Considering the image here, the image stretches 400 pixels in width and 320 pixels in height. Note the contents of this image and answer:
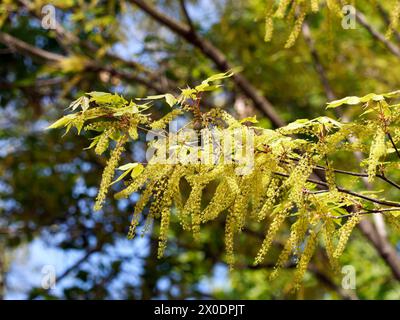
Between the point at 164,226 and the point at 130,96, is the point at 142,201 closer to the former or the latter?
the point at 164,226

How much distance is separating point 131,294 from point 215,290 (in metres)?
0.86

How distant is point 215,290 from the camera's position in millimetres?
7191

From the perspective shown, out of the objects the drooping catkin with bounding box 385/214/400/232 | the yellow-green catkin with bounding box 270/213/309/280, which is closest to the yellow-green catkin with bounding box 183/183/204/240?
the yellow-green catkin with bounding box 270/213/309/280

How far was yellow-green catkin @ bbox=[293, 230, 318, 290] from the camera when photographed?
2.27 metres

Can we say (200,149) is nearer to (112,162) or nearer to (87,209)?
(112,162)

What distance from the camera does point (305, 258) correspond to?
227 centimetres

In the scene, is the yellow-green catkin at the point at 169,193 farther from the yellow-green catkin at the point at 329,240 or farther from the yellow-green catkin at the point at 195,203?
the yellow-green catkin at the point at 329,240

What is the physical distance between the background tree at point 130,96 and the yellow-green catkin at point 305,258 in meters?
3.97

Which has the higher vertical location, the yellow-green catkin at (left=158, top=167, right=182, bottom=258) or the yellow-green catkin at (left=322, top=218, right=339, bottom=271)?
the yellow-green catkin at (left=158, top=167, right=182, bottom=258)

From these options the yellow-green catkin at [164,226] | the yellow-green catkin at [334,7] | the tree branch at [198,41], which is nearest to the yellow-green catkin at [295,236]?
the yellow-green catkin at [164,226]

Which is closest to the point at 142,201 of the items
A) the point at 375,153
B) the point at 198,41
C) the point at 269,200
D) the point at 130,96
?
the point at 269,200

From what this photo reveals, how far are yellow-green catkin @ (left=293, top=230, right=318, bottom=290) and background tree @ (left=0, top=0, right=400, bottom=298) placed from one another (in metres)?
3.97

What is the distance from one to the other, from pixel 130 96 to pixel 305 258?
537cm

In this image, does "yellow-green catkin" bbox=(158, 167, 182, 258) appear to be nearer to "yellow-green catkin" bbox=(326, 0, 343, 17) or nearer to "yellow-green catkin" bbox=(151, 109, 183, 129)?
"yellow-green catkin" bbox=(151, 109, 183, 129)
